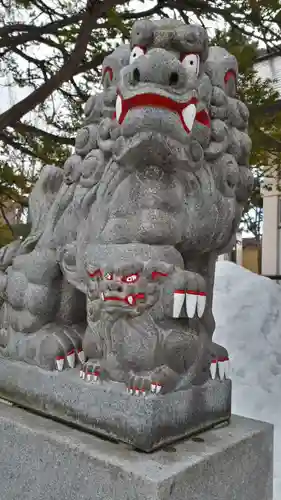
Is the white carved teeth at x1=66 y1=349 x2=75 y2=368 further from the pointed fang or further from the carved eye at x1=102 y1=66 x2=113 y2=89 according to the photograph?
the carved eye at x1=102 y1=66 x2=113 y2=89

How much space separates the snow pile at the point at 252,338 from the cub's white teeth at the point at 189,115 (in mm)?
1554

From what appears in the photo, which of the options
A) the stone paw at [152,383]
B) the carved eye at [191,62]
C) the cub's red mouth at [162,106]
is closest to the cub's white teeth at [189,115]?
the cub's red mouth at [162,106]

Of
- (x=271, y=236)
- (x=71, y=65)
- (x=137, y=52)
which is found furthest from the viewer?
(x=271, y=236)

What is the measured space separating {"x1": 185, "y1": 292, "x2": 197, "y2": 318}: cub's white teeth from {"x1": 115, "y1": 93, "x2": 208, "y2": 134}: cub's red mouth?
415mm

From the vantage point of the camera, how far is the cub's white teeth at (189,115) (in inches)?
45.4

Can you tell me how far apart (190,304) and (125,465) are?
394 mm

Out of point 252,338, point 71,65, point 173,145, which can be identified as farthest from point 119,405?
point 252,338

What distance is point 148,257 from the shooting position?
3.83 ft

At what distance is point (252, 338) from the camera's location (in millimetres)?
3234

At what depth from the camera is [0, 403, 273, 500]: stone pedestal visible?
1005 mm

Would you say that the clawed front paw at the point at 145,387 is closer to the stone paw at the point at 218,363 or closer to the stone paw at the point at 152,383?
the stone paw at the point at 152,383

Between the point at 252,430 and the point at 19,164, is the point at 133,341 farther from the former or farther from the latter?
the point at 19,164

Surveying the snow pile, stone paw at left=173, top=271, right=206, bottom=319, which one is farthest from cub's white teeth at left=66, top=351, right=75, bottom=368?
the snow pile

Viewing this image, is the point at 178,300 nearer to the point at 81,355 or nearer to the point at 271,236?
the point at 81,355
